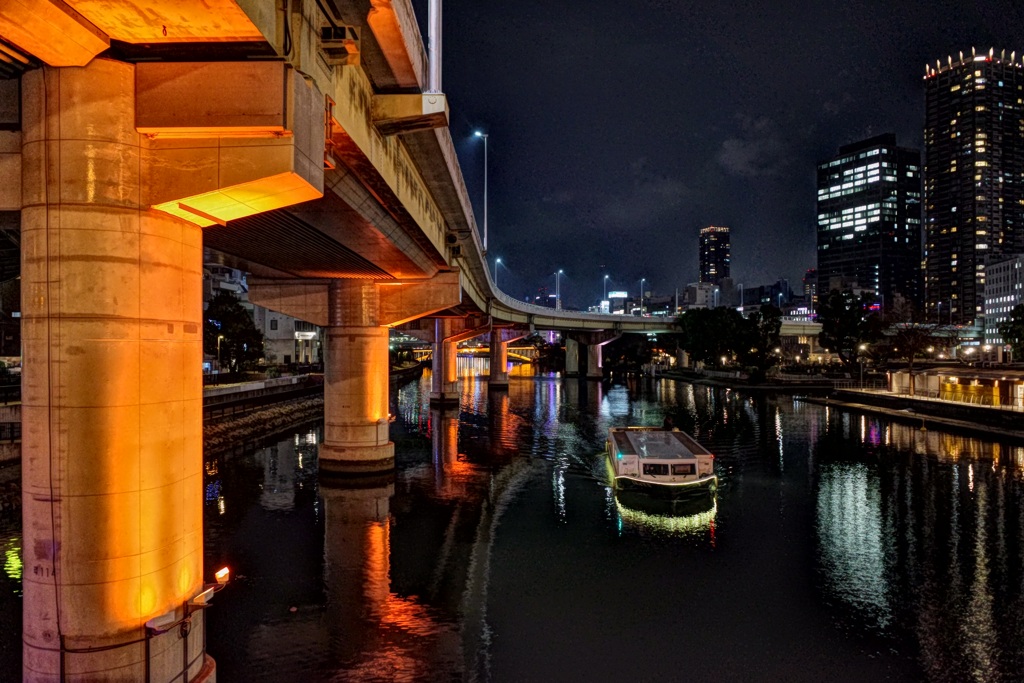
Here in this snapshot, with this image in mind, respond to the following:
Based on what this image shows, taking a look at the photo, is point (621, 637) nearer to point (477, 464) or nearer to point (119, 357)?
point (119, 357)

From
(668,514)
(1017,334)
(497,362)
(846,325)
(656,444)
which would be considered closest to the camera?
(668,514)

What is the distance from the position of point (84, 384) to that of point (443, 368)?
6464 centimetres

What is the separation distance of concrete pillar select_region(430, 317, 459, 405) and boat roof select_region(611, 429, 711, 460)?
3496cm

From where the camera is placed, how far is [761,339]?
4053 inches

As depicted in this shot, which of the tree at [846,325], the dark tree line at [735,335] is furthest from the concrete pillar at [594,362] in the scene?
the tree at [846,325]

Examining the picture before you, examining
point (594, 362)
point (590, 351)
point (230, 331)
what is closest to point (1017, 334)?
point (594, 362)

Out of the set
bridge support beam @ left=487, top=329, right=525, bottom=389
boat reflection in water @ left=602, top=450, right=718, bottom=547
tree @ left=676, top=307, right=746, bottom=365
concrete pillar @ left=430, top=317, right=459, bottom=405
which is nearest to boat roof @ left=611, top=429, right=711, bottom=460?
boat reflection in water @ left=602, top=450, right=718, bottom=547

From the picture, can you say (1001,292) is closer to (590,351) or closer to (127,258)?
(590,351)

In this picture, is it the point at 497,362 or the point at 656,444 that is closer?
the point at 656,444

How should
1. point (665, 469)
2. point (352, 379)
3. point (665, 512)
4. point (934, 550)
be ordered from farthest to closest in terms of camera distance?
point (352, 379) < point (665, 469) < point (665, 512) < point (934, 550)

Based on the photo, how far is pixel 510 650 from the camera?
14.8m

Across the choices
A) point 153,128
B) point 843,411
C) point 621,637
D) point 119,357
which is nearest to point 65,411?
point 119,357

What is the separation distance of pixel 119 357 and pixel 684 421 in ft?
182

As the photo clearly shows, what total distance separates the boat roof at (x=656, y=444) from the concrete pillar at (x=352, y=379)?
1260 centimetres
